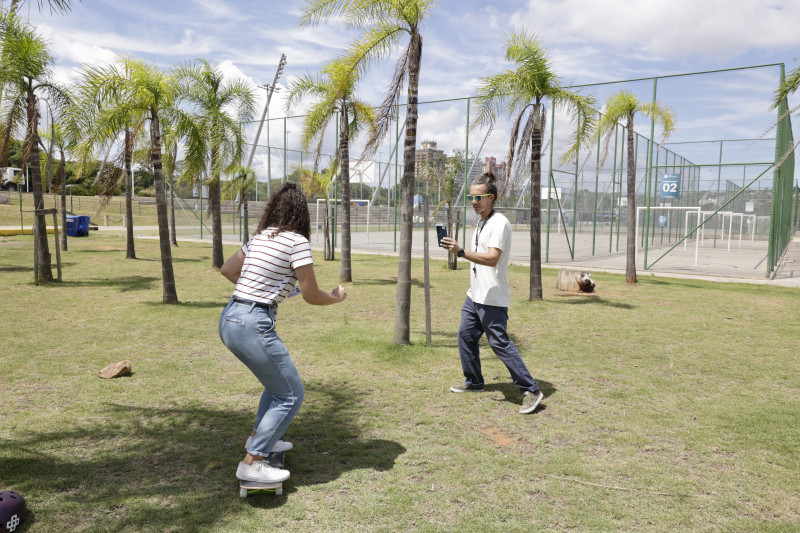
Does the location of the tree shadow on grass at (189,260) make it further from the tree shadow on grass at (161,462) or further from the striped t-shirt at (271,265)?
the striped t-shirt at (271,265)

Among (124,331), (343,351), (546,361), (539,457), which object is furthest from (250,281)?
(124,331)

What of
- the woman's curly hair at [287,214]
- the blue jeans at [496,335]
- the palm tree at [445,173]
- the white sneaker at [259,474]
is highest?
the palm tree at [445,173]

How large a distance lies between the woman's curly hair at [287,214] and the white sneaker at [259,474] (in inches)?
48.4

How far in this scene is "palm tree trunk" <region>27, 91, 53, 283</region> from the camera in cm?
1091

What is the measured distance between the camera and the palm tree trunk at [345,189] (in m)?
12.3

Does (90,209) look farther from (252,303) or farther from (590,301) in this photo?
(252,303)

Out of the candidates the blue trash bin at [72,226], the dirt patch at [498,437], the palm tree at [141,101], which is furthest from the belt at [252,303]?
the blue trash bin at [72,226]

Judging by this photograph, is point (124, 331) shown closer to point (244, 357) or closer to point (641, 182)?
point (244, 357)

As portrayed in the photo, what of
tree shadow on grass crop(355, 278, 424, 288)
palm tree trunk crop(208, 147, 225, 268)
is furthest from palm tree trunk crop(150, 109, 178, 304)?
tree shadow on grass crop(355, 278, 424, 288)

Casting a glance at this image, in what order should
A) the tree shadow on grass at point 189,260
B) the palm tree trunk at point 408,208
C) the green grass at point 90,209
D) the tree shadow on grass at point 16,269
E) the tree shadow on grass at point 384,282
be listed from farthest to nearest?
the green grass at point 90,209, the tree shadow on grass at point 189,260, the tree shadow on grass at point 16,269, the tree shadow on grass at point 384,282, the palm tree trunk at point 408,208

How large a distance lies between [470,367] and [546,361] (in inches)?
61.1

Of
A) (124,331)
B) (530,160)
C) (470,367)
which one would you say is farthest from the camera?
(530,160)

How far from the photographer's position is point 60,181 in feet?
60.3

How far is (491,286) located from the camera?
172 inches
